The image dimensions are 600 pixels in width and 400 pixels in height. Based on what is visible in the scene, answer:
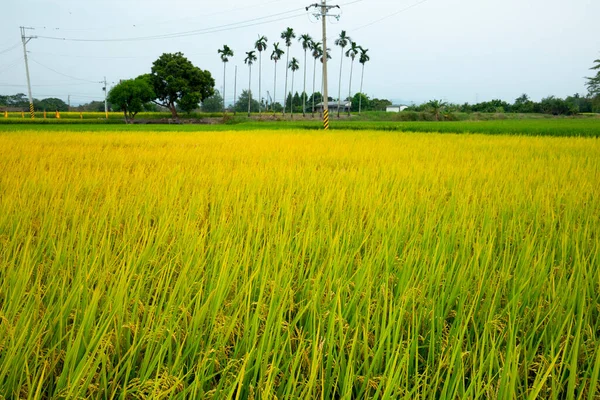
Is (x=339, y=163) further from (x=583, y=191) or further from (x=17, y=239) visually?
(x=17, y=239)

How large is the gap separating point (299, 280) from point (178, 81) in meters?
40.8

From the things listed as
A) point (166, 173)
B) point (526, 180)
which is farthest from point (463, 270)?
point (166, 173)

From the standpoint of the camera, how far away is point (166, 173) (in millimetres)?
4227

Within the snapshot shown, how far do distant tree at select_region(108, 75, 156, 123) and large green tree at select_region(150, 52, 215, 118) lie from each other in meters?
3.39

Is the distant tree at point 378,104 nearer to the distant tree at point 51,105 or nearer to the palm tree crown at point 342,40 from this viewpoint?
the palm tree crown at point 342,40

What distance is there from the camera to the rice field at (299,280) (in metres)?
0.94

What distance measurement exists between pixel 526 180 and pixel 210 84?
137 feet

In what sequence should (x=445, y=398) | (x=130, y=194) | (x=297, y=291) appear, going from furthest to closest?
(x=130, y=194) → (x=297, y=291) → (x=445, y=398)

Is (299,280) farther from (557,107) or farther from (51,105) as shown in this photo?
(51,105)

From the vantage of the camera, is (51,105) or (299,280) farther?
(51,105)

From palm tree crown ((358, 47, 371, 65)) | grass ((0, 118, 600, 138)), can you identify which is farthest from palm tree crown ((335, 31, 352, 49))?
grass ((0, 118, 600, 138))

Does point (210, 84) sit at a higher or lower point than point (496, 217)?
higher

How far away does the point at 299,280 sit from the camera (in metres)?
1.50

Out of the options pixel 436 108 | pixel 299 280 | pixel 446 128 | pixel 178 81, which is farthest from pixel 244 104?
pixel 299 280
